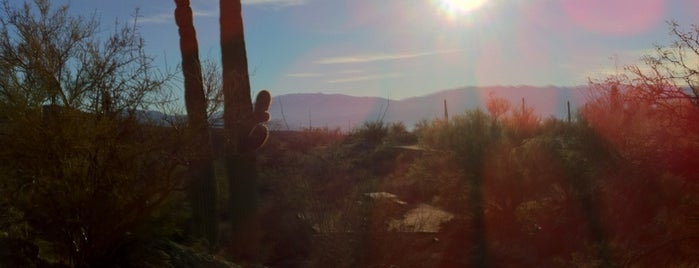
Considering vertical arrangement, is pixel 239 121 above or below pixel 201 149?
above

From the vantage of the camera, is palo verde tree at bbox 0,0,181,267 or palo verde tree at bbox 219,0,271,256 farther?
palo verde tree at bbox 219,0,271,256

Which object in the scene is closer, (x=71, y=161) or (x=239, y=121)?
(x=71, y=161)

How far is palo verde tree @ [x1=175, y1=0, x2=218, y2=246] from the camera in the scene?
42.7 ft

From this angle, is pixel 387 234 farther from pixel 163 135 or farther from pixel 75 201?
pixel 75 201

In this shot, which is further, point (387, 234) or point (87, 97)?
point (387, 234)

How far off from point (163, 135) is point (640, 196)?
25.7ft

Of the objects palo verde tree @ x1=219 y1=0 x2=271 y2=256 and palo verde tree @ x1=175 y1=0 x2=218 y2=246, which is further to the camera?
palo verde tree @ x1=219 y1=0 x2=271 y2=256

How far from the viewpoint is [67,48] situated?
11367 mm

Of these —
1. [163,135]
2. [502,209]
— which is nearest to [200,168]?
[163,135]

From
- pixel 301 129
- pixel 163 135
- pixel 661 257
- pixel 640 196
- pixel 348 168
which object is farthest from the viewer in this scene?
pixel 301 129

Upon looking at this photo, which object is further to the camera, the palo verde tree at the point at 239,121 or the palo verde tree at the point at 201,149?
the palo verde tree at the point at 239,121

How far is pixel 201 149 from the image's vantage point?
1240cm

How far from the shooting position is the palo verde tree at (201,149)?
1302cm

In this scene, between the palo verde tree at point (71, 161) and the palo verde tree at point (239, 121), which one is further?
the palo verde tree at point (239, 121)
